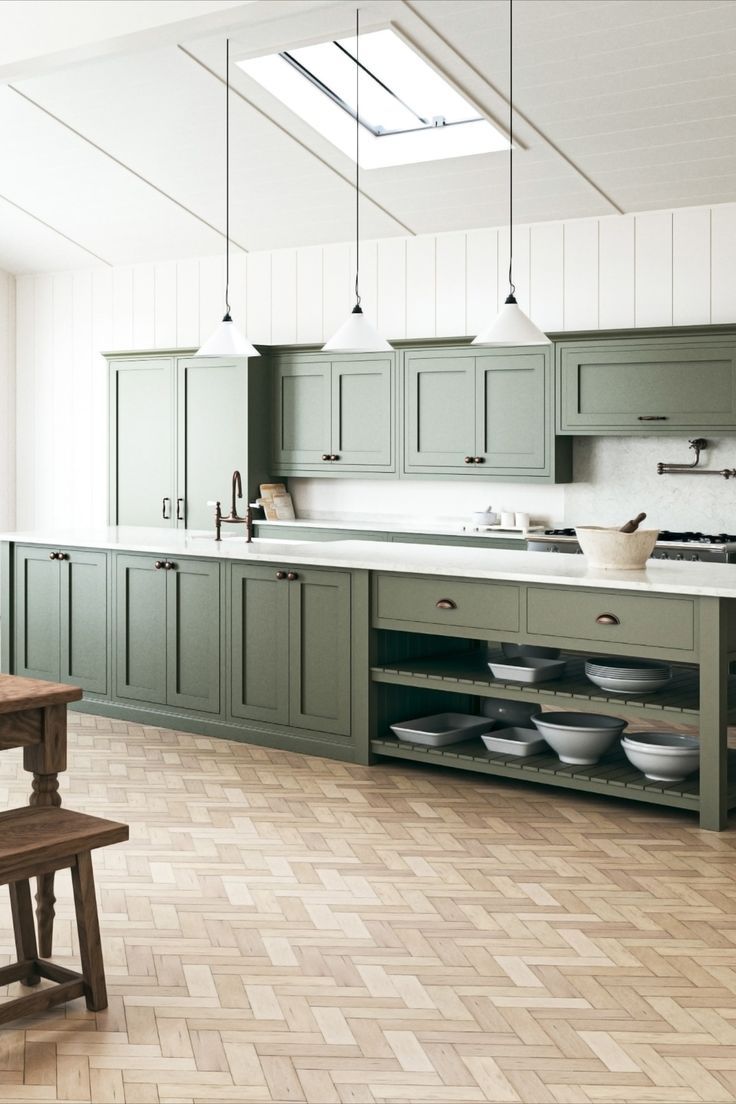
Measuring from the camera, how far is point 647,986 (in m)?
3.46

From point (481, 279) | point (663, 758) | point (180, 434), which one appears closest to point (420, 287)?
point (481, 279)

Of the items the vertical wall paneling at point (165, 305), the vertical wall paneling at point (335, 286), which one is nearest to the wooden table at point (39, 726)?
the vertical wall paneling at point (335, 286)

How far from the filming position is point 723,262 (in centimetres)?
767

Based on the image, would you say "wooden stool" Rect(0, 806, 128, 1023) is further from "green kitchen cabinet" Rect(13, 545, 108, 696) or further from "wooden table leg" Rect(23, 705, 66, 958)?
"green kitchen cabinet" Rect(13, 545, 108, 696)

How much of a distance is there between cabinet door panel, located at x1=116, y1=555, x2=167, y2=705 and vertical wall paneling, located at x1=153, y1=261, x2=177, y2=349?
386 centimetres

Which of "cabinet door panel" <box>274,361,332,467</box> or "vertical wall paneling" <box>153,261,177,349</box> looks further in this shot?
"vertical wall paneling" <box>153,261,177,349</box>

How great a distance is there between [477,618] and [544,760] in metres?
0.65

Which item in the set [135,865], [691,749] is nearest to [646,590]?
[691,749]

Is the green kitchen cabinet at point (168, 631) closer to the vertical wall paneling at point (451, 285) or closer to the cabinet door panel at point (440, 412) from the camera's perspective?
the cabinet door panel at point (440, 412)

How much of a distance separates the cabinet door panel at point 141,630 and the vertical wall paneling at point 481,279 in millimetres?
2981

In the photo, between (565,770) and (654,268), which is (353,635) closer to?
(565,770)

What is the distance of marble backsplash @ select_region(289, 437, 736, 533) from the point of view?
789 centimetres

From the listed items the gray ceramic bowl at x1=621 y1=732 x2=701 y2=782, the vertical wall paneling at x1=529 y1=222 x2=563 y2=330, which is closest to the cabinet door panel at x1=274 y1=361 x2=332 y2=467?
the vertical wall paneling at x1=529 y1=222 x2=563 y2=330

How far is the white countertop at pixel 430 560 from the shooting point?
5.02 meters
